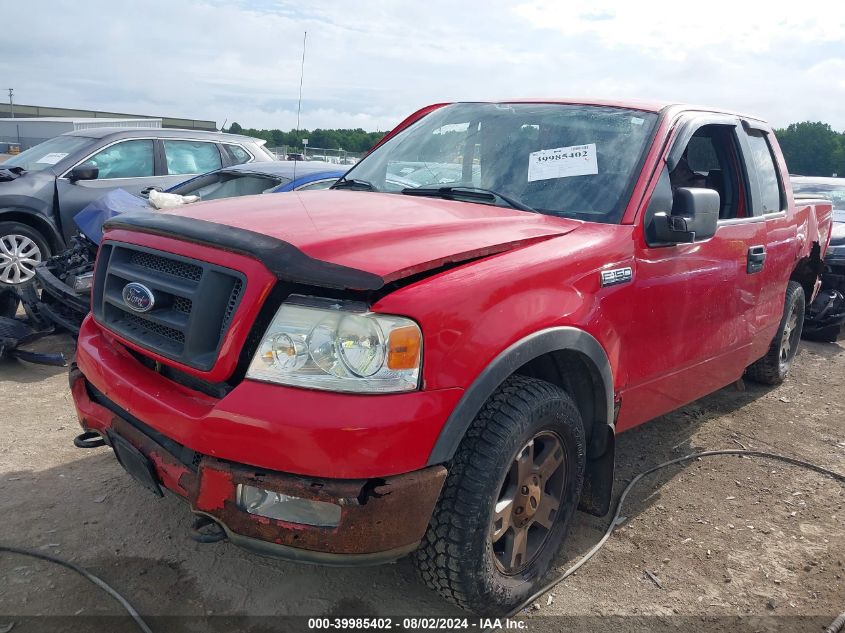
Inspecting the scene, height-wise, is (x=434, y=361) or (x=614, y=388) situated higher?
(x=434, y=361)

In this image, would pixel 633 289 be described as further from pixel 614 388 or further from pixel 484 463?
pixel 484 463

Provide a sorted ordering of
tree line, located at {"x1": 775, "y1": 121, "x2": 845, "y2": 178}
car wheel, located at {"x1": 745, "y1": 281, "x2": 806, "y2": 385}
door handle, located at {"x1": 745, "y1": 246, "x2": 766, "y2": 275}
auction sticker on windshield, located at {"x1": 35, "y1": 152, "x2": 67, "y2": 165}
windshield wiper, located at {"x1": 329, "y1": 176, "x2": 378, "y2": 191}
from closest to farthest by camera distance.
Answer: windshield wiper, located at {"x1": 329, "y1": 176, "x2": 378, "y2": 191} < door handle, located at {"x1": 745, "y1": 246, "x2": 766, "y2": 275} < car wheel, located at {"x1": 745, "y1": 281, "x2": 806, "y2": 385} < auction sticker on windshield, located at {"x1": 35, "y1": 152, "x2": 67, "y2": 165} < tree line, located at {"x1": 775, "y1": 121, "x2": 845, "y2": 178}

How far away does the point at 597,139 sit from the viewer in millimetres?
3207

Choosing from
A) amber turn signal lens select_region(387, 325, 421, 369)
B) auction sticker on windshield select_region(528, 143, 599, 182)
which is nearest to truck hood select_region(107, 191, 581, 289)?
amber turn signal lens select_region(387, 325, 421, 369)

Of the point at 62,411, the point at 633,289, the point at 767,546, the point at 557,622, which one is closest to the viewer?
the point at 557,622

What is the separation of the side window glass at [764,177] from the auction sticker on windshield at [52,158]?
6.47m

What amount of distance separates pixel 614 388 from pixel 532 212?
0.81 m

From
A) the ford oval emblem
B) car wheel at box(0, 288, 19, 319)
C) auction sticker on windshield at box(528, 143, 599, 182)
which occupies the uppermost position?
auction sticker on windshield at box(528, 143, 599, 182)

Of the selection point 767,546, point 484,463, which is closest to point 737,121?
point 767,546

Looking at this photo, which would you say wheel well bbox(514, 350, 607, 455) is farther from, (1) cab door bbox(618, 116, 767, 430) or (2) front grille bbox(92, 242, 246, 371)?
(2) front grille bbox(92, 242, 246, 371)

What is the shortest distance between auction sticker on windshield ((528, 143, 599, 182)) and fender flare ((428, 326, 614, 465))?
0.86 metres

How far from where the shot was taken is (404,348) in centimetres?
203

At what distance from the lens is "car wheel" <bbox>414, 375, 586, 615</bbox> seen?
222 centimetres

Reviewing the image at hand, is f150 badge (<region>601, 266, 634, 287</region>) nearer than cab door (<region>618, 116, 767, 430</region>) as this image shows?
Yes
